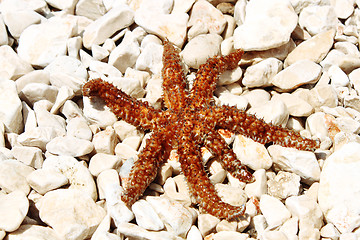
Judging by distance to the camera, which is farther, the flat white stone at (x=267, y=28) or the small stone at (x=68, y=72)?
the flat white stone at (x=267, y=28)

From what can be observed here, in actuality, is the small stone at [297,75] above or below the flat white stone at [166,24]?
below

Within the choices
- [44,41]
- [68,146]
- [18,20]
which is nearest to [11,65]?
[44,41]

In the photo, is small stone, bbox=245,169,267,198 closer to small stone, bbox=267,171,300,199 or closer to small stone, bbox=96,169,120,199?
small stone, bbox=267,171,300,199

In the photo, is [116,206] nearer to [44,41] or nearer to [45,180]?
[45,180]

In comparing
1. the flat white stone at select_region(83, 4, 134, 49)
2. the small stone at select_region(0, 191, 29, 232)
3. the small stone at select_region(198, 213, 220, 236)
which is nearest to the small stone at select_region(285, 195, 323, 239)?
the small stone at select_region(198, 213, 220, 236)

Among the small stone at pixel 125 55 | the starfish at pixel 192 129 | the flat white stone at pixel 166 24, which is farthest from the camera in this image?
the flat white stone at pixel 166 24

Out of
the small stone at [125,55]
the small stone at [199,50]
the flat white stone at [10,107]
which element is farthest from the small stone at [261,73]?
the flat white stone at [10,107]

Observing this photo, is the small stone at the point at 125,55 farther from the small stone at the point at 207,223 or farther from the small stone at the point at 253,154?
the small stone at the point at 207,223
